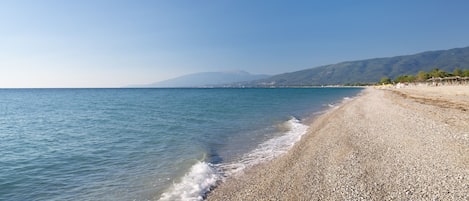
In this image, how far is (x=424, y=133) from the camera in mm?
14906

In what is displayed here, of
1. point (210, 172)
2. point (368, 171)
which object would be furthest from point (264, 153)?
point (368, 171)

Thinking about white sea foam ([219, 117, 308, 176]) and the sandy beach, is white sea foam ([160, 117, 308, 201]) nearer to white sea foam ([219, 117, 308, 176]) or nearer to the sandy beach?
white sea foam ([219, 117, 308, 176])

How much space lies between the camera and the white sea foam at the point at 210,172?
9.66 meters

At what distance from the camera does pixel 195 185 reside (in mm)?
10344

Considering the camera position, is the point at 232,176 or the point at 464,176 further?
the point at 232,176

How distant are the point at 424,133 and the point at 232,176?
10.6 meters

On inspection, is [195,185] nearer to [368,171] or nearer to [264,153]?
[264,153]

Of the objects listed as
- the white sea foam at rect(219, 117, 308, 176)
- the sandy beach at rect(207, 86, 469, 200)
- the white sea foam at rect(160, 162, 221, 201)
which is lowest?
the white sea foam at rect(219, 117, 308, 176)

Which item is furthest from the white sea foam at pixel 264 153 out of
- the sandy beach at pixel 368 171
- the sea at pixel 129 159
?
the sandy beach at pixel 368 171

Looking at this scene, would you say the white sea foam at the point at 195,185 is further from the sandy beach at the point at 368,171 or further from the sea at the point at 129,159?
the sandy beach at the point at 368,171

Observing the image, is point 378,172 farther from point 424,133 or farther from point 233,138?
point 233,138

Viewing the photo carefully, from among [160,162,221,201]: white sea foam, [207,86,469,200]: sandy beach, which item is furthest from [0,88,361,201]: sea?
A: [207,86,469,200]: sandy beach

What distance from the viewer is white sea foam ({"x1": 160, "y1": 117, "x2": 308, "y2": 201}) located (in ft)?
31.7

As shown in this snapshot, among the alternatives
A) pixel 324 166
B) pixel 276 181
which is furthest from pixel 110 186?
pixel 324 166
